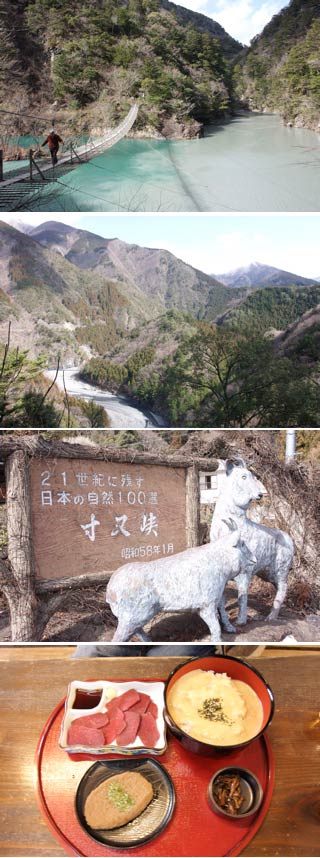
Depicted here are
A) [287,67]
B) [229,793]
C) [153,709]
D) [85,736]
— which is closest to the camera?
[229,793]

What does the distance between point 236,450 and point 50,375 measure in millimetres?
1100

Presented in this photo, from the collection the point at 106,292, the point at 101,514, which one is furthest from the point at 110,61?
the point at 101,514

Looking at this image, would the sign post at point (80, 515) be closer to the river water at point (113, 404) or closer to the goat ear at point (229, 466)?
the goat ear at point (229, 466)

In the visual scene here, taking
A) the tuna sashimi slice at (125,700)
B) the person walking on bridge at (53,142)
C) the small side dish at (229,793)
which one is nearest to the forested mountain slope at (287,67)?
the person walking on bridge at (53,142)

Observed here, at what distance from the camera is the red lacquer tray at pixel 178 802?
2.04m

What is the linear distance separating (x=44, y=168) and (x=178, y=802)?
9.90 ft

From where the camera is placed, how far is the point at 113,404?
290 centimetres

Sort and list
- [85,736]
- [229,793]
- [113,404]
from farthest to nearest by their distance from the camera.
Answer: [113,404] → [85,736] → [229,793]

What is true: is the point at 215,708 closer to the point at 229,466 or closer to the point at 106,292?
the point at 229,466

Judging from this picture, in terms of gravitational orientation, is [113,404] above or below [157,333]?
below

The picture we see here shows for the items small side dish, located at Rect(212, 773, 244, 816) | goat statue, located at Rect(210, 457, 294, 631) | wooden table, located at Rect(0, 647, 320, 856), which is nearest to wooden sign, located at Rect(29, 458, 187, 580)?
goat statue, located at Rect(210, 457, 294, 631)

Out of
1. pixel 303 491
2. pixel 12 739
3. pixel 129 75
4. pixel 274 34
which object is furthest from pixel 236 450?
pixel 274 34

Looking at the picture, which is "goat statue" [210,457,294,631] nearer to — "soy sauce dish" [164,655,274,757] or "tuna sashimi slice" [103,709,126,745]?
"soy sauce dish" [164,655,274,757]

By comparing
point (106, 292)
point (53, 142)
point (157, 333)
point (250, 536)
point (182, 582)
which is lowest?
point (182, 582)
